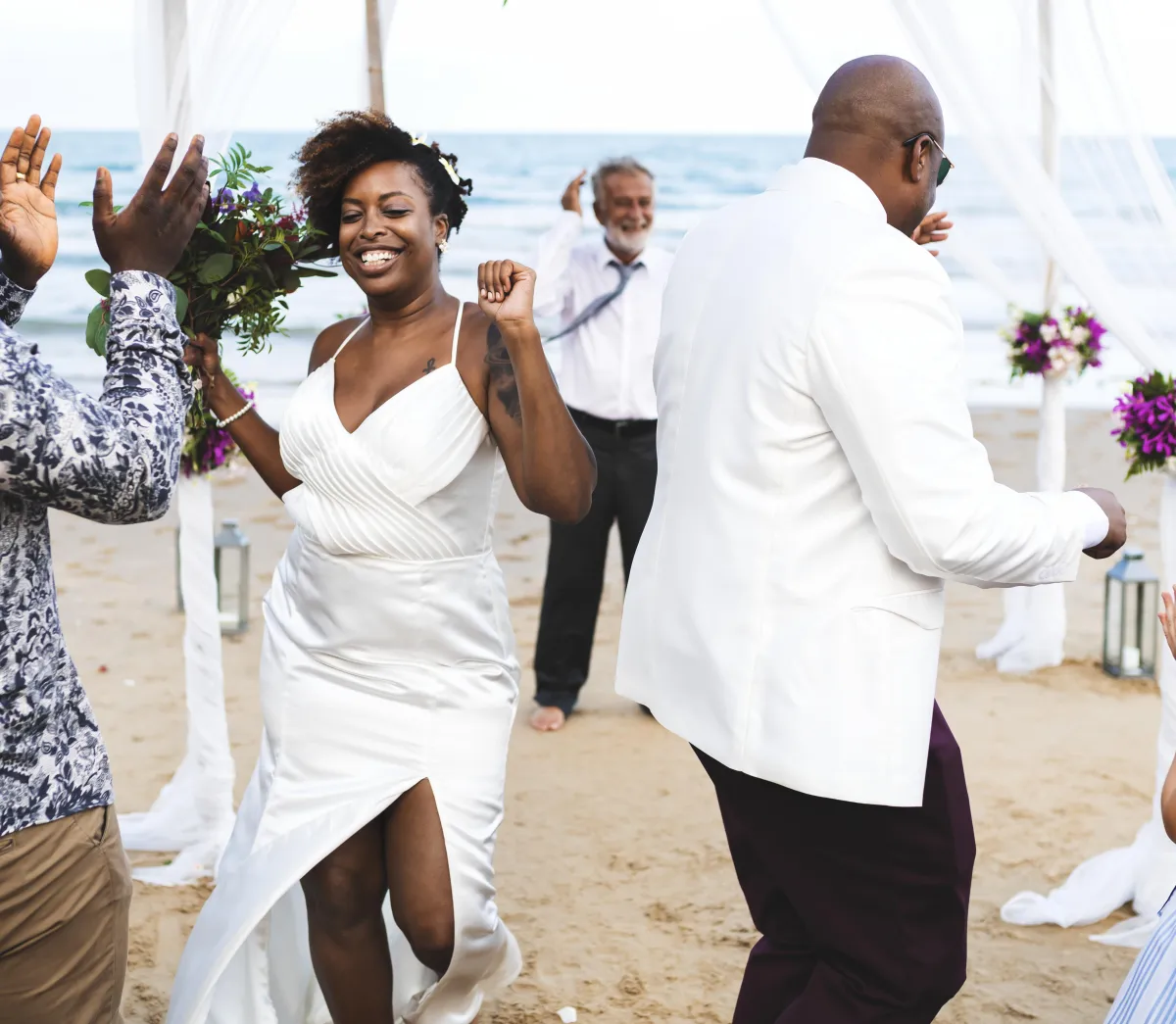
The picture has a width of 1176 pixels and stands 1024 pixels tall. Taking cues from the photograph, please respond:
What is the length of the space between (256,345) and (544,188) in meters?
31.1

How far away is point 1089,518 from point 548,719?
158 inches

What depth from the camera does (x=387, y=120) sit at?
3.48 metres

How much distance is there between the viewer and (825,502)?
8.14 feet

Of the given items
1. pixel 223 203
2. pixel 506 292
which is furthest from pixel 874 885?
pixel 223 203

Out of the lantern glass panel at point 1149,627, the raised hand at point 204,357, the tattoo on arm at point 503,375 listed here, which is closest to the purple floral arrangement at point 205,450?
the raised hand at point 204,357

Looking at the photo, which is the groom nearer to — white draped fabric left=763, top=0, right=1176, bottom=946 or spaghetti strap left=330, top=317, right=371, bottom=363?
spaghetti strap left=330, top=317, right=371, bottom=363

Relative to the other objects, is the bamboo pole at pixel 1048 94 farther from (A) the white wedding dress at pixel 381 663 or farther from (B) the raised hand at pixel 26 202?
(B) the raised hand at pixel 26 202

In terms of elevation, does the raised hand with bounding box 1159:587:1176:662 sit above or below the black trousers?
above

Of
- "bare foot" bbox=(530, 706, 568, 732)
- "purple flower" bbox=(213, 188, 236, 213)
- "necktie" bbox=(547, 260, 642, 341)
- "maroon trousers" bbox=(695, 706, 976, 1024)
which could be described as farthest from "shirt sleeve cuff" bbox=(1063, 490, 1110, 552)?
"necktie" bbox=(547, 260, 642, 341)

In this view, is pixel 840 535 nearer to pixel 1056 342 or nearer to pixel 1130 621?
pixel 1056 342

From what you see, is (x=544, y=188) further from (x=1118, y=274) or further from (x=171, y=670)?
(x=1118, y=274)

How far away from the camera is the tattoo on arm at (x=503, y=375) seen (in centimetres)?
329

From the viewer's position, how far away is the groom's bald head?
8.35 ft

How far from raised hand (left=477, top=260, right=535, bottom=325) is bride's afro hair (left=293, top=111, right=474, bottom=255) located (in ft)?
1.91
